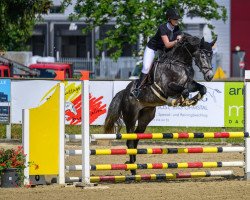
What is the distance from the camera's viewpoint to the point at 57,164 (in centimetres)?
1290

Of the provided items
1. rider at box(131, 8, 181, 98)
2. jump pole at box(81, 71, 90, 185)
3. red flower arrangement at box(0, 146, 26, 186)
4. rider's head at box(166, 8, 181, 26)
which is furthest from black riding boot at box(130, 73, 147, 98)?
red flower arrangement at box(0, 146, 26, 186)

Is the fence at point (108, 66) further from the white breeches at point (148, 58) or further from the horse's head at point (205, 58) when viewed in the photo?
the horse's head at point (205, 58)

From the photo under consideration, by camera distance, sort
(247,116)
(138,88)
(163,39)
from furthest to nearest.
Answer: (138,88) < (163,39) < (247,116)

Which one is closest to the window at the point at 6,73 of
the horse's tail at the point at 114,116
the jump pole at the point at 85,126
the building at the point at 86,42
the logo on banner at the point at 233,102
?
the logo on banner at the point at 233,102

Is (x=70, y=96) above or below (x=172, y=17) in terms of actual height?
below

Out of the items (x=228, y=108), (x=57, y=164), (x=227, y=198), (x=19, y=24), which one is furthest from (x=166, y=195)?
(x=19, y=24)

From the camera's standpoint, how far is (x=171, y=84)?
14297mm

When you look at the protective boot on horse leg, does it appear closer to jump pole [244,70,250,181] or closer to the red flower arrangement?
jump pole [244,70,250,181]

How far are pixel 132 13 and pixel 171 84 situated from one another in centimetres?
1487

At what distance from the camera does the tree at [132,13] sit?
2872 cm

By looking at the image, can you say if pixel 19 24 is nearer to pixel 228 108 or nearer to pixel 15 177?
pixel 228 108

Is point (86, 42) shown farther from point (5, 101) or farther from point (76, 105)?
point (76, 105)

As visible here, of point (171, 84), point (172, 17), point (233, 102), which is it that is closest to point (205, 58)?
point (171, 84)

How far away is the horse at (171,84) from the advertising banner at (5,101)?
7041 millimetres
